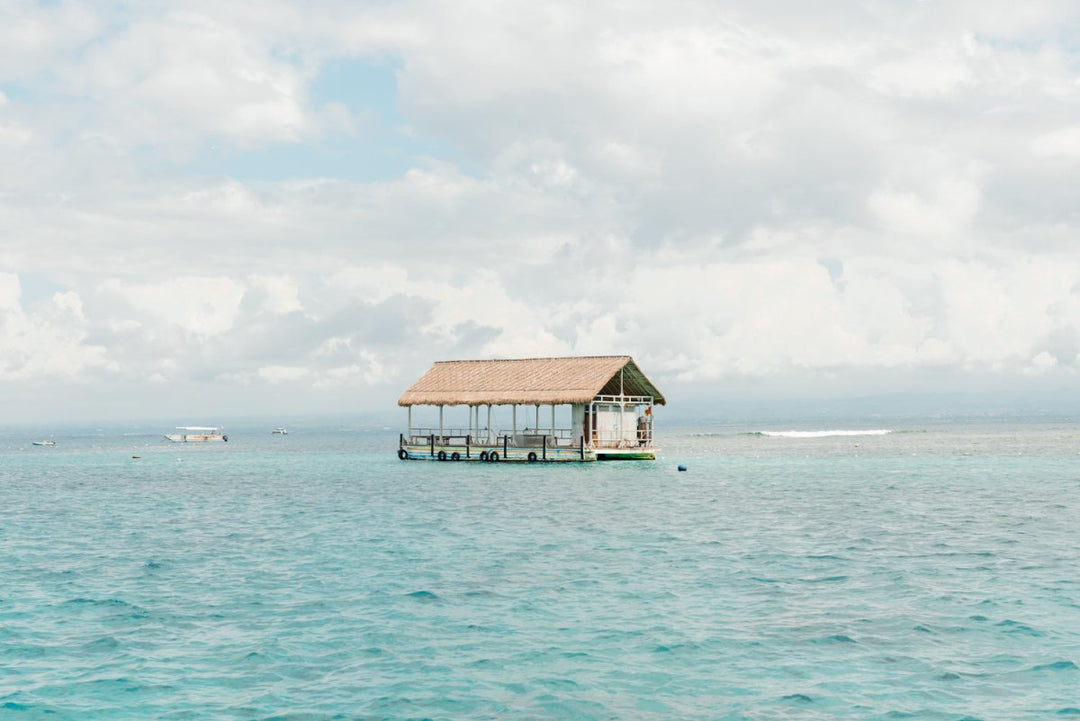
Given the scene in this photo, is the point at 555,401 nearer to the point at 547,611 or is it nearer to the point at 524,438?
the point at 524,438

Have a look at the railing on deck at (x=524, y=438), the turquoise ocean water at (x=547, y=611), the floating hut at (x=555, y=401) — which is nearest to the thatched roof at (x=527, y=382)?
the floating hut at (x=555, y=401)

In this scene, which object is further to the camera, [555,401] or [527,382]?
[527,382]

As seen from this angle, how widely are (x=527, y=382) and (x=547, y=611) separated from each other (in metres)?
38.2

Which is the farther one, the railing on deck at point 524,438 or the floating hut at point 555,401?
the railing on deck at point 524,438

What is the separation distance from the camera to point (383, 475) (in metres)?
50.8

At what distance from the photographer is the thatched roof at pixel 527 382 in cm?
5175

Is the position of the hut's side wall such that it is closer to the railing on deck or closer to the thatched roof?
the railing on deck

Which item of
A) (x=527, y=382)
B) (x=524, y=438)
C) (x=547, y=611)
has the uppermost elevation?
(x=527, y=382)

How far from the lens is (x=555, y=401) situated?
51.1m

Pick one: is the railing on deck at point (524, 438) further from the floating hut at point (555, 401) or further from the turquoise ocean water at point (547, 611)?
the turquoise ocean water at point (547, 611)

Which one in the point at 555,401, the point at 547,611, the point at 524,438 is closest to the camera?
the point at 547,611

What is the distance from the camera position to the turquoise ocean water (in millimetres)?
11750

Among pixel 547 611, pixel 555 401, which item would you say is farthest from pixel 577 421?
pixel 547 611

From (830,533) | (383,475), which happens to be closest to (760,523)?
(830,533)
